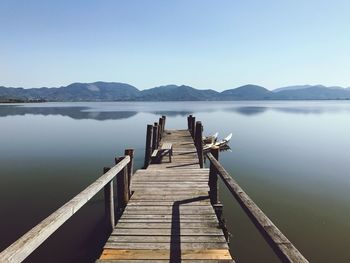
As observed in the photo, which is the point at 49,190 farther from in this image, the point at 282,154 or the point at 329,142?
the point at 329,142

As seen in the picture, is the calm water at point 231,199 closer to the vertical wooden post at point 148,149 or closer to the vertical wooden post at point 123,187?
the vertical wooden post at point 123,187

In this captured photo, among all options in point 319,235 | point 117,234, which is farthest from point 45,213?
point 319,235

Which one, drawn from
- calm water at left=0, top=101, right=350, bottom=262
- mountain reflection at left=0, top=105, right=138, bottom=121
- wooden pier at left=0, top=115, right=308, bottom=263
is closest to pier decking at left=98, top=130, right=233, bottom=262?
wooden pier at left=0, top=115, right=308, bottom=263

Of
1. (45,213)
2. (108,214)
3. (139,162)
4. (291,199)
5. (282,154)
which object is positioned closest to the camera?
(108,214)

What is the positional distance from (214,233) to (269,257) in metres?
3.77

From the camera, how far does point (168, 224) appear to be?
6883 mm

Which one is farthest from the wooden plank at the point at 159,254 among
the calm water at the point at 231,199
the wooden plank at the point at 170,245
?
the calm water at the point at 231,199

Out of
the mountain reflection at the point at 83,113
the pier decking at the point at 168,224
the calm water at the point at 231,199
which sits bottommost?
the mountain reflection at the point at 83,113

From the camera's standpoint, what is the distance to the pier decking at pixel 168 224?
5608 millimetres

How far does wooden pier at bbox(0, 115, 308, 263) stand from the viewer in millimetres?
3703


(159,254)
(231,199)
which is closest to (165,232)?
(159,254)

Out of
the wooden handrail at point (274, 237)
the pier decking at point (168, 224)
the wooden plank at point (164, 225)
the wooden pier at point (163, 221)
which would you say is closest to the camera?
the wooden handrail at point (274, 237)

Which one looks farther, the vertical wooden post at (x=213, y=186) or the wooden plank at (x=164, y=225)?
the vertical wooden post at (x=213, y=186)

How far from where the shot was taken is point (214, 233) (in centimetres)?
642
